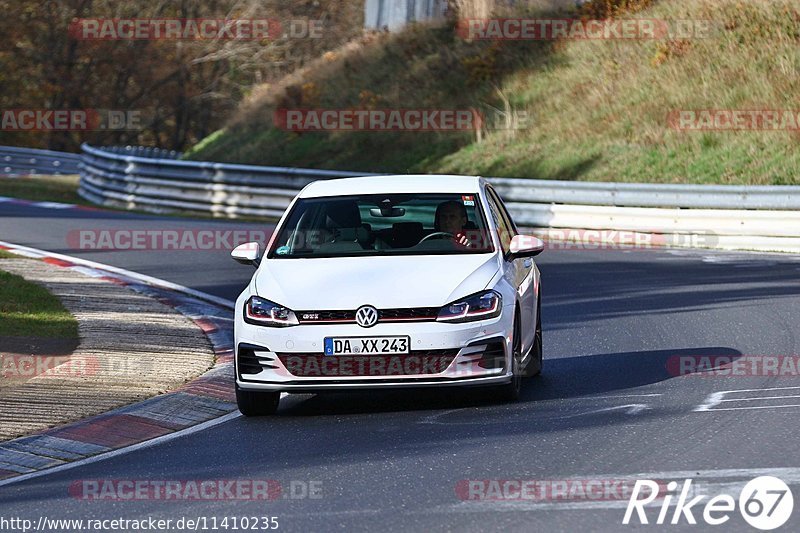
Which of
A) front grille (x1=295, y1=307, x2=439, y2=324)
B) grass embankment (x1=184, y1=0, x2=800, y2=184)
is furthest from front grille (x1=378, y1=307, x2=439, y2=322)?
grass embankment (x1=184, y1=0, x2=800, y2=184)

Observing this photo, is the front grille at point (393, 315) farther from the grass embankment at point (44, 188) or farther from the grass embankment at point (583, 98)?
the grass embankment at point (44, 188)

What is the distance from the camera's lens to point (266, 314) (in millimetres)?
9430

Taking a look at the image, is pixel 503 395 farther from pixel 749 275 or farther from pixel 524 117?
pixel 524 117

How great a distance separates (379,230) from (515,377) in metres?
1.54

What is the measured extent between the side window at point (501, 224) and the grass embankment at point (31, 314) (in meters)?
4.18

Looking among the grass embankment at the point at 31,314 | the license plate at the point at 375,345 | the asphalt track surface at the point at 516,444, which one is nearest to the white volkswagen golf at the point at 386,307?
the license plate at the point at 375,345

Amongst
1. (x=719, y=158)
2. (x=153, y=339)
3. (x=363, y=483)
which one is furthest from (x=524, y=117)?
(x=363, y=483)

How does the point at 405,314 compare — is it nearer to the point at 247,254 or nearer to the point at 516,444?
the point at 516,444

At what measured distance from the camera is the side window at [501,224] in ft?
33.8

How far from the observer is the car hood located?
9219mm

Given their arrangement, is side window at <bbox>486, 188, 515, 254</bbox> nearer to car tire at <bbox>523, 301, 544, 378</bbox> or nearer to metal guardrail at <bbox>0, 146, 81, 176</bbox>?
car tire at <bbox>523, 301, 544, 378</bbox>

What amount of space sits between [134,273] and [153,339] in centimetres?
635

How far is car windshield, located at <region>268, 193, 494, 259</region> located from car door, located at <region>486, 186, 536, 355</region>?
0.21 m

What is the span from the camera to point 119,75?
60188mm
